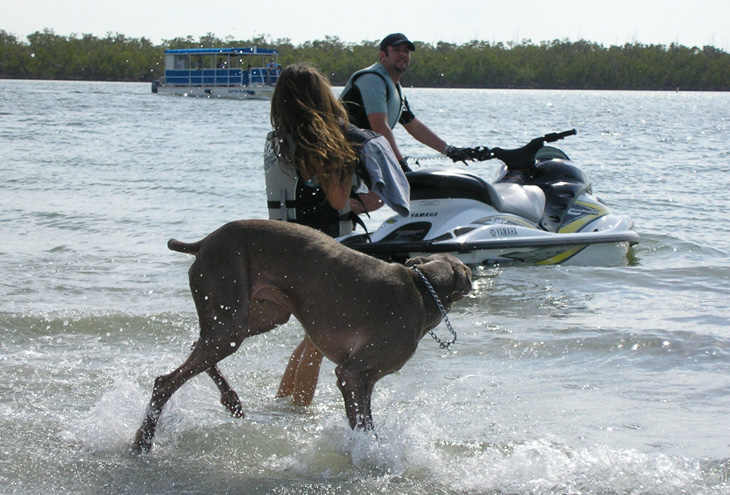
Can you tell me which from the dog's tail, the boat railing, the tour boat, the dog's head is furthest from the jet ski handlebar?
the boat railing

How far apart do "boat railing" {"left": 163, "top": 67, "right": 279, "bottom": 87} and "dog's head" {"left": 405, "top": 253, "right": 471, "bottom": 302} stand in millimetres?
50475

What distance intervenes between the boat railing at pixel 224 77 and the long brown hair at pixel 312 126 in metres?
49.8

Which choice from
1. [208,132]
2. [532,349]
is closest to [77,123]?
[208,132]

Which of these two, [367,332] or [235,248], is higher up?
[235,248]

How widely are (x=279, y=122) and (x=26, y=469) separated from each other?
6.82 ft

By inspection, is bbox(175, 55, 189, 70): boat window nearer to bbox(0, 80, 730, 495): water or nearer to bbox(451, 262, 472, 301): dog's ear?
bbox(0, 80, 730, 495): water

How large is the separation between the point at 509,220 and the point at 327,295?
14.8 feet

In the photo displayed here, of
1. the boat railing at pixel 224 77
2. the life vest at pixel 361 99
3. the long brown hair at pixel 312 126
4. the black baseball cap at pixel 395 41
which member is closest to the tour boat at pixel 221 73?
the boat railing at pixel 224 77

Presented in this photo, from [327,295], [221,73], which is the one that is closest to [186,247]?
[327,295]

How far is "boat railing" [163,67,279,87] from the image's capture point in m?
54.5

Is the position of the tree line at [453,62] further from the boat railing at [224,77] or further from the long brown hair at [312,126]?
the long brown hair at [312,126]

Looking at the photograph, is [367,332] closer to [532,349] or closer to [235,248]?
[235,248]

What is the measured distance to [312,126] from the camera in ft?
14.4

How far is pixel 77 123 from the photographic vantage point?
30.9m
